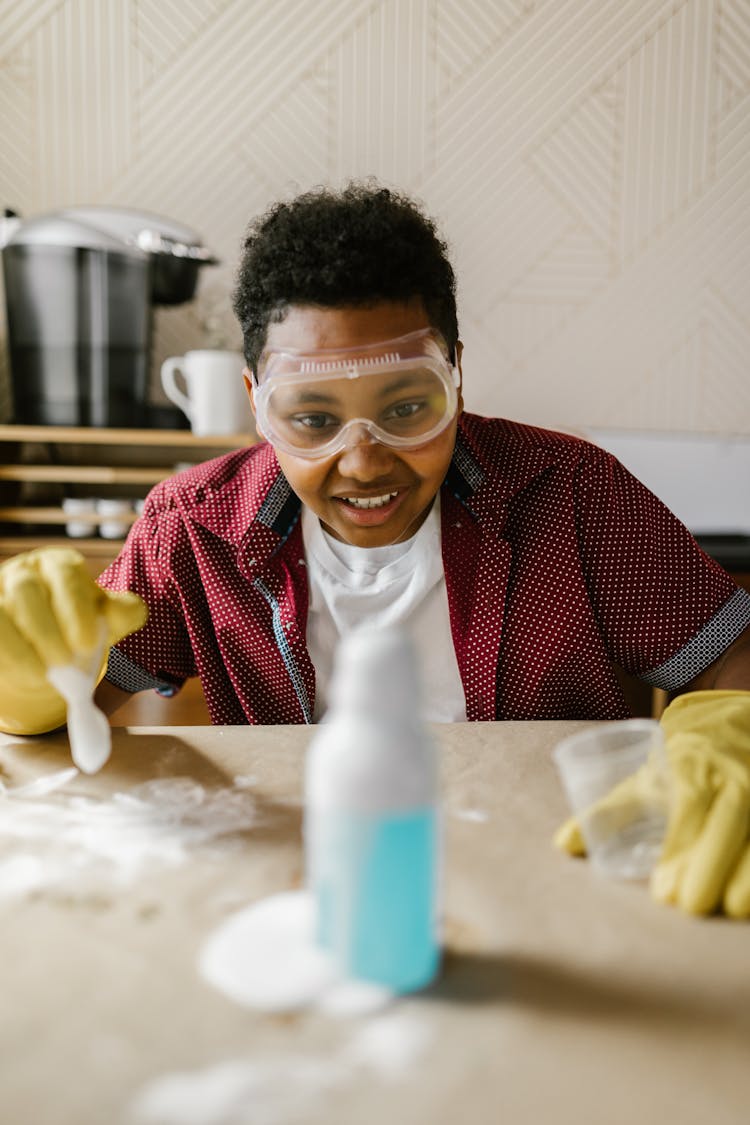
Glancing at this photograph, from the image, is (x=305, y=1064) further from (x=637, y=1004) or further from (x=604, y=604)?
(x=604, y=604)

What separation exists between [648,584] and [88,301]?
5.27 ft

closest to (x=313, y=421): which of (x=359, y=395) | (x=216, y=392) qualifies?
(x=359, y=395)

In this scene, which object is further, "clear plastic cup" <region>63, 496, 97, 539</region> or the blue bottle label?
"clear plastic cup" <region>63, 496, 97, 539</region>

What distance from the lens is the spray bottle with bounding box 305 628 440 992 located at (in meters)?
0.52

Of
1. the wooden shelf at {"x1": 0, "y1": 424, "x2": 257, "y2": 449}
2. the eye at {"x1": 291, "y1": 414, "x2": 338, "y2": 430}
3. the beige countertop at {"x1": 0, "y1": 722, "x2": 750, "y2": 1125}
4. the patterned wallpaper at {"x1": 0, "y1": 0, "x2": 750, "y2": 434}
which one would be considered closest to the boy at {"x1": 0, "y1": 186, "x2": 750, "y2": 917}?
the eye at {"x1": 291, "y1": 414, "x2": 338, "y2": 430}

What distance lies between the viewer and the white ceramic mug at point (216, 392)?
229 cm

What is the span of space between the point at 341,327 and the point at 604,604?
1.83 ft

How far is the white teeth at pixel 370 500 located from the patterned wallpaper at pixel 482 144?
1.52 m

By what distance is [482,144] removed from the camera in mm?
2691

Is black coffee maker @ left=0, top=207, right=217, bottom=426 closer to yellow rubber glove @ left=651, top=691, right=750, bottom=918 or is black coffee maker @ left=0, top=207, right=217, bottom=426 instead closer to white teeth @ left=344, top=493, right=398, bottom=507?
white teeth @ left=344, top=493, right=398, bottom=507

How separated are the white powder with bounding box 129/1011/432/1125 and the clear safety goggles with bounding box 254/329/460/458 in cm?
72

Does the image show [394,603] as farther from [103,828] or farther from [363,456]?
[103,828]

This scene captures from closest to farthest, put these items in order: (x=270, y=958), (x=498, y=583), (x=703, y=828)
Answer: (x=270, y=958) → (x=703, y=828) → (x=498, y=583)

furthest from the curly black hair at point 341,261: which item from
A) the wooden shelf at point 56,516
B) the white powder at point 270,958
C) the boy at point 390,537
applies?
the wooden shelf at point 56,516
